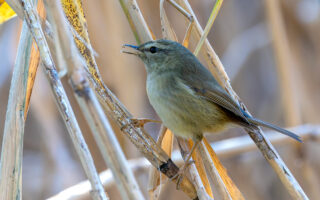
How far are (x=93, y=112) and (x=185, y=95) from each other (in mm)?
1129

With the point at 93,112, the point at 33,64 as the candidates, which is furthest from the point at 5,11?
the point at 93,112

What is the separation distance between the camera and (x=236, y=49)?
13.5 ft

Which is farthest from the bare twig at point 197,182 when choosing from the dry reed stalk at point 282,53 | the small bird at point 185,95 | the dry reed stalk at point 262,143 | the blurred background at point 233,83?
the dry reed stalk at point 282,53

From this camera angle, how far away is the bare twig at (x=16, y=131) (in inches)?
60.0

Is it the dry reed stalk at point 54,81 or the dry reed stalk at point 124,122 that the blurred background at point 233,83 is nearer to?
the dry reed stalk at point 124,122

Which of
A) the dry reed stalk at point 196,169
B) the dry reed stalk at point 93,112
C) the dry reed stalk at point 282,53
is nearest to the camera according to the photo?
the dry reed stalk at point 93,112

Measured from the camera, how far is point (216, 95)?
2250mm

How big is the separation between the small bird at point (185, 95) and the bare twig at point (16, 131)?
2.28ft

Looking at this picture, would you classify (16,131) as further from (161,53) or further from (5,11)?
(161,53)

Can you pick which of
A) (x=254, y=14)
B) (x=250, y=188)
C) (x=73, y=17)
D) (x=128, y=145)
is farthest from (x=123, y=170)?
(x=254, y=14)

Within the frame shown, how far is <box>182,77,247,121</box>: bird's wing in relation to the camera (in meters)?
2.18

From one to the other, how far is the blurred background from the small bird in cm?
88

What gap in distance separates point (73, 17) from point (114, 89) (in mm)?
1514

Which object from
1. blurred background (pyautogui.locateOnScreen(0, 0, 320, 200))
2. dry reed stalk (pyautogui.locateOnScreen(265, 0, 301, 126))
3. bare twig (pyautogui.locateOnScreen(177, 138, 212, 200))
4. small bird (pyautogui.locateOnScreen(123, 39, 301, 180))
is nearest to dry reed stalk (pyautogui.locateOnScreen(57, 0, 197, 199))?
bare twig (pyautogui.locateOnScreen(177, 138, 212, 200))
